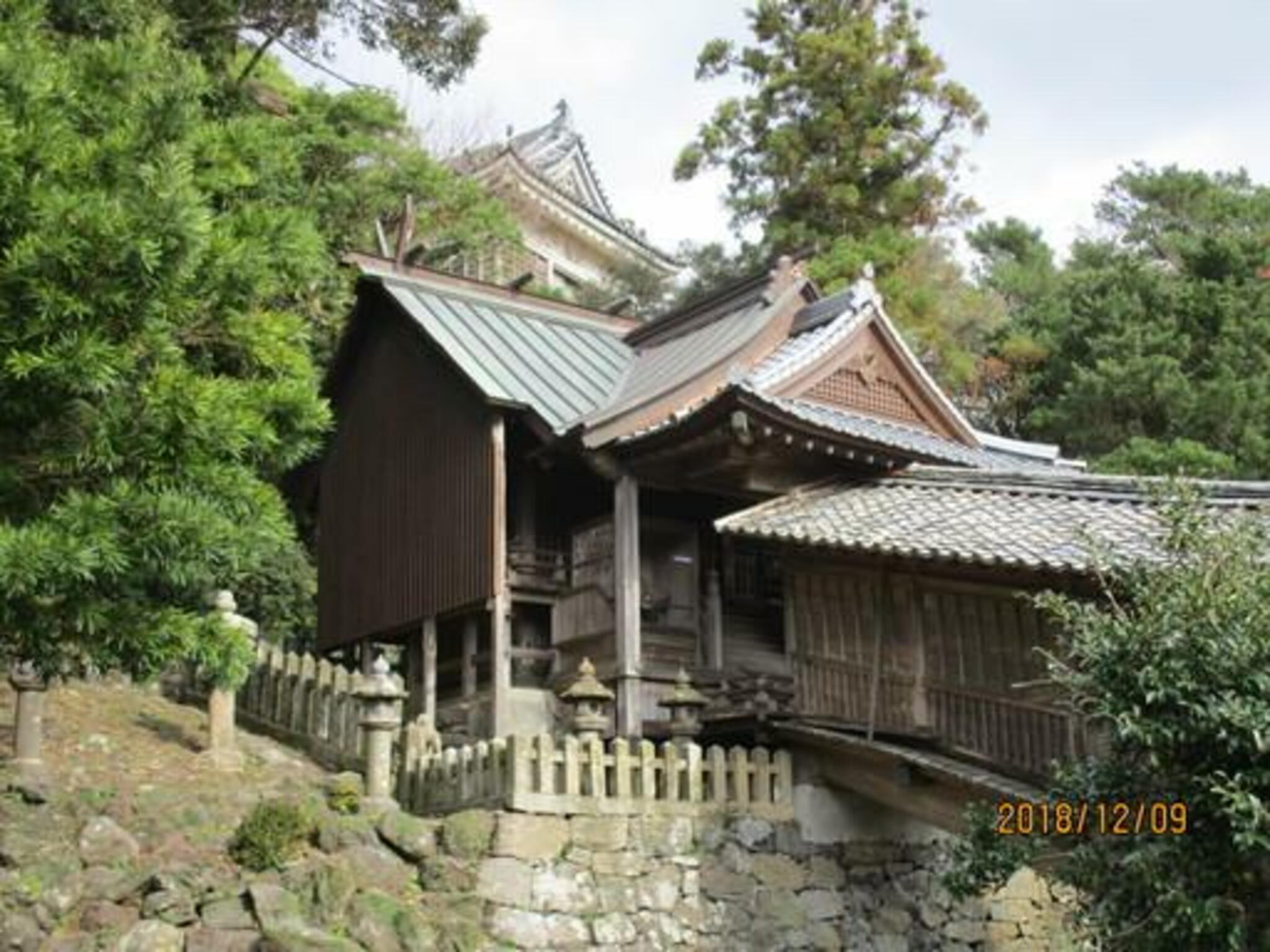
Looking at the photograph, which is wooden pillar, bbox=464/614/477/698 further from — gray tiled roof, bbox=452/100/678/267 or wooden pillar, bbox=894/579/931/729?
gray tiled roof, bbox=452/100/678/267

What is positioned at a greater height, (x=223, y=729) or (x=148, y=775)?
(x=223, y=729)

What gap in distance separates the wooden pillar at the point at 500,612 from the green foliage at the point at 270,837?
156 inches

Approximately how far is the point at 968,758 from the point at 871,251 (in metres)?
17.3

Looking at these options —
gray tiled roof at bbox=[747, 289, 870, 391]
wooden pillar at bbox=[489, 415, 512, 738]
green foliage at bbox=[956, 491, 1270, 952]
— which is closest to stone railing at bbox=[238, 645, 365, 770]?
wooden pillar at bbox=[489, 415, 512, 738]

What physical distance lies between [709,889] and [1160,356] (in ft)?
70.7

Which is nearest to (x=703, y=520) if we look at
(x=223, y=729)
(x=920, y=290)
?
(x=223, y=729)

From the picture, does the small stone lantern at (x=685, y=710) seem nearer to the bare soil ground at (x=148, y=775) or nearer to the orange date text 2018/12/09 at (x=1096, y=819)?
the bare soil ground at (x=148, y=775)

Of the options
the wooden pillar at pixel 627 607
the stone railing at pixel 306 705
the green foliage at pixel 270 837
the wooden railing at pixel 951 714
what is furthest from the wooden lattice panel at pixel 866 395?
the green foliage at pixel 270 837

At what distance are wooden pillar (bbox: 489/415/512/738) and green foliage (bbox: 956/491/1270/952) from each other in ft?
25.6

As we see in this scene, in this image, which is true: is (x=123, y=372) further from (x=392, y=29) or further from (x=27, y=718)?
(x=392, y=29)

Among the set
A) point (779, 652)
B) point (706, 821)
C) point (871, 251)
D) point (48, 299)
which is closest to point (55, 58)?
point (48, 299)

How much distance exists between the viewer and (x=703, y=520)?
1870 cm

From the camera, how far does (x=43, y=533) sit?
8508mm

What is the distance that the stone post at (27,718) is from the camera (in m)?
13.4
